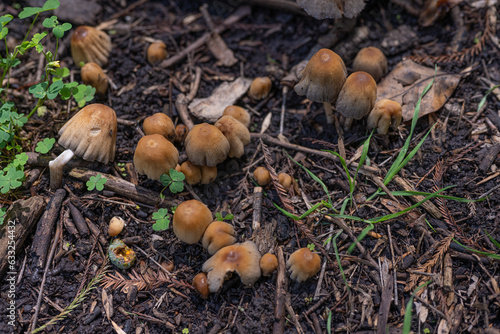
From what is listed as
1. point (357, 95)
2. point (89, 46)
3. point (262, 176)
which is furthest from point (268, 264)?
point (89, 46)

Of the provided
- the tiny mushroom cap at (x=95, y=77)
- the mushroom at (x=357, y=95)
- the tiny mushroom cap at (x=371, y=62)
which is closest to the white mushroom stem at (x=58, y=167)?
the tiny mushroom cap at (x=95, y=77)

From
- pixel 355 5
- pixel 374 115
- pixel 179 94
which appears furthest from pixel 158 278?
pixel 355 5

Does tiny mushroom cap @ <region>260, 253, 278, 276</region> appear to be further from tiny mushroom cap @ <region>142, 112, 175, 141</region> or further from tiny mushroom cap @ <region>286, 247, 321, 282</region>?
tiny mushroom cap @ <region>142, 112, 175, 141</region>

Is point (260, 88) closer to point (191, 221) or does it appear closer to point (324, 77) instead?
point (324, 77)

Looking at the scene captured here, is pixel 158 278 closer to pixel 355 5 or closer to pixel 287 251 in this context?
pixel 287 251

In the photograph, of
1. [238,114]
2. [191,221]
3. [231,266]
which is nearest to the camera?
[231,266]

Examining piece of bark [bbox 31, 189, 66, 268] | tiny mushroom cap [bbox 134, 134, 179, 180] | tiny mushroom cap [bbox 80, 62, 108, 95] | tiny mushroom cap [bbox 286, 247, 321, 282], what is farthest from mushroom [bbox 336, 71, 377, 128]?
piece of bark [bbox 31, 189, 66, 268]

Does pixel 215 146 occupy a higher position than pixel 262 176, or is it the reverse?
pixel 215 146

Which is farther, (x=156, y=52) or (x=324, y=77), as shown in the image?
(x=156, y=52)

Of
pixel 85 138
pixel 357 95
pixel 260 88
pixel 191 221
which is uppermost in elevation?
pixel 357 95
